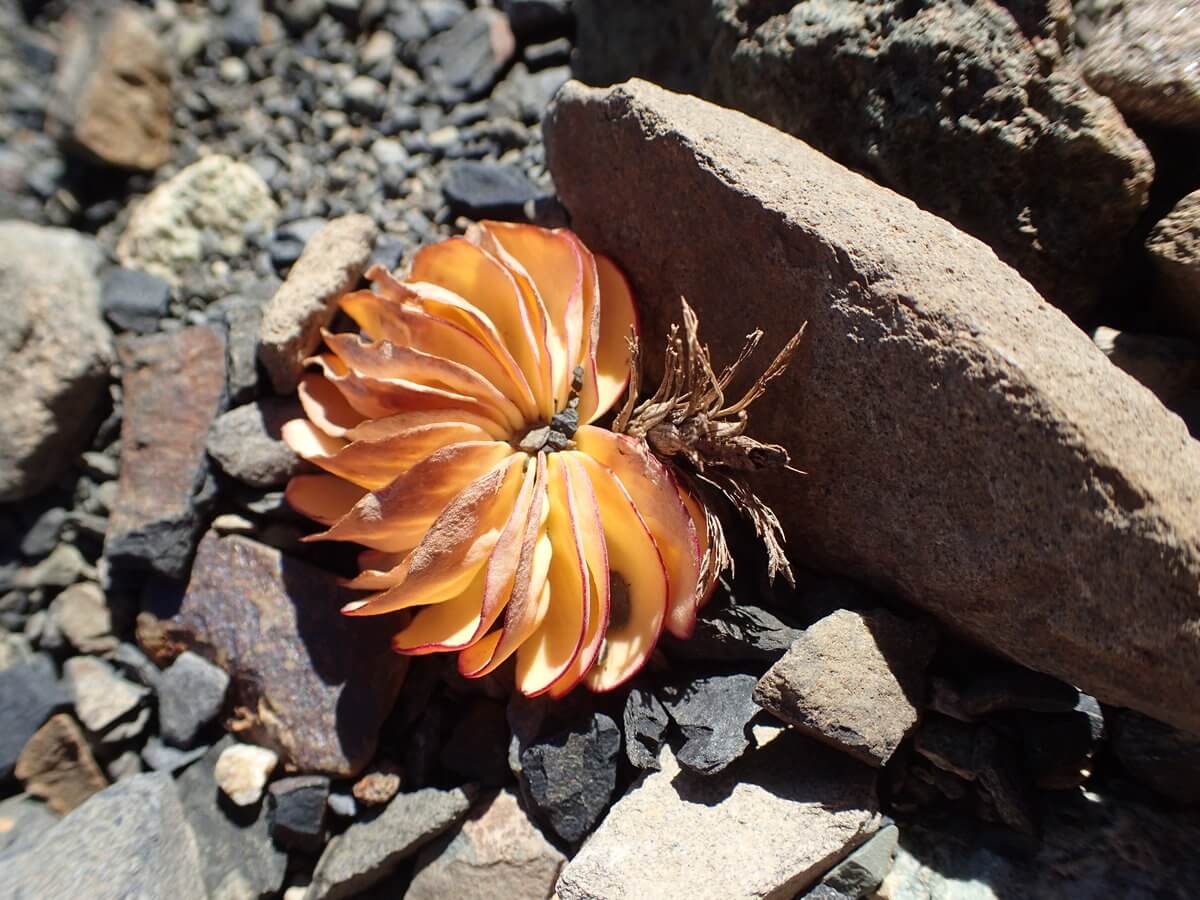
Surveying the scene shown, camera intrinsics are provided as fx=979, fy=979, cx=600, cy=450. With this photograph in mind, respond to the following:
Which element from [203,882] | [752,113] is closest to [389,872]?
[203,882]

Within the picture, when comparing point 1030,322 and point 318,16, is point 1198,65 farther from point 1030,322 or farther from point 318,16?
point 318,16

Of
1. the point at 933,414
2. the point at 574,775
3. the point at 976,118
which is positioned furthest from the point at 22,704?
the point at 976,118

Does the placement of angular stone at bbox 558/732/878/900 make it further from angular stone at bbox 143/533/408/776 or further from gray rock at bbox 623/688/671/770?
angular stone at bbox 143/533/408/776

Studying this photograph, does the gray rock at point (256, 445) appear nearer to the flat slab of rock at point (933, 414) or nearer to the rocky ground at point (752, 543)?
the rocky ground at point (752, 543)

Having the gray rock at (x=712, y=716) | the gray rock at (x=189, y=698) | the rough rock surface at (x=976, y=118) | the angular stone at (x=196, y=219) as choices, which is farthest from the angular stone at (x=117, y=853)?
the rough rock surface at (x=976, y=118)

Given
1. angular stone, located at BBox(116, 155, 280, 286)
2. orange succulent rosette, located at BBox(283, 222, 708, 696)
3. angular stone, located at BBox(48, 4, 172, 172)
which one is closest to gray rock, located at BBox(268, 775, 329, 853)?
orange succulent rosette, located at BBox(283, 222, 708, 696)

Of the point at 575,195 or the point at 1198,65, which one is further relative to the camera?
the point at 575,195

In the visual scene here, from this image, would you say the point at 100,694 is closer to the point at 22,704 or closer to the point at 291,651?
the point at 22,704
